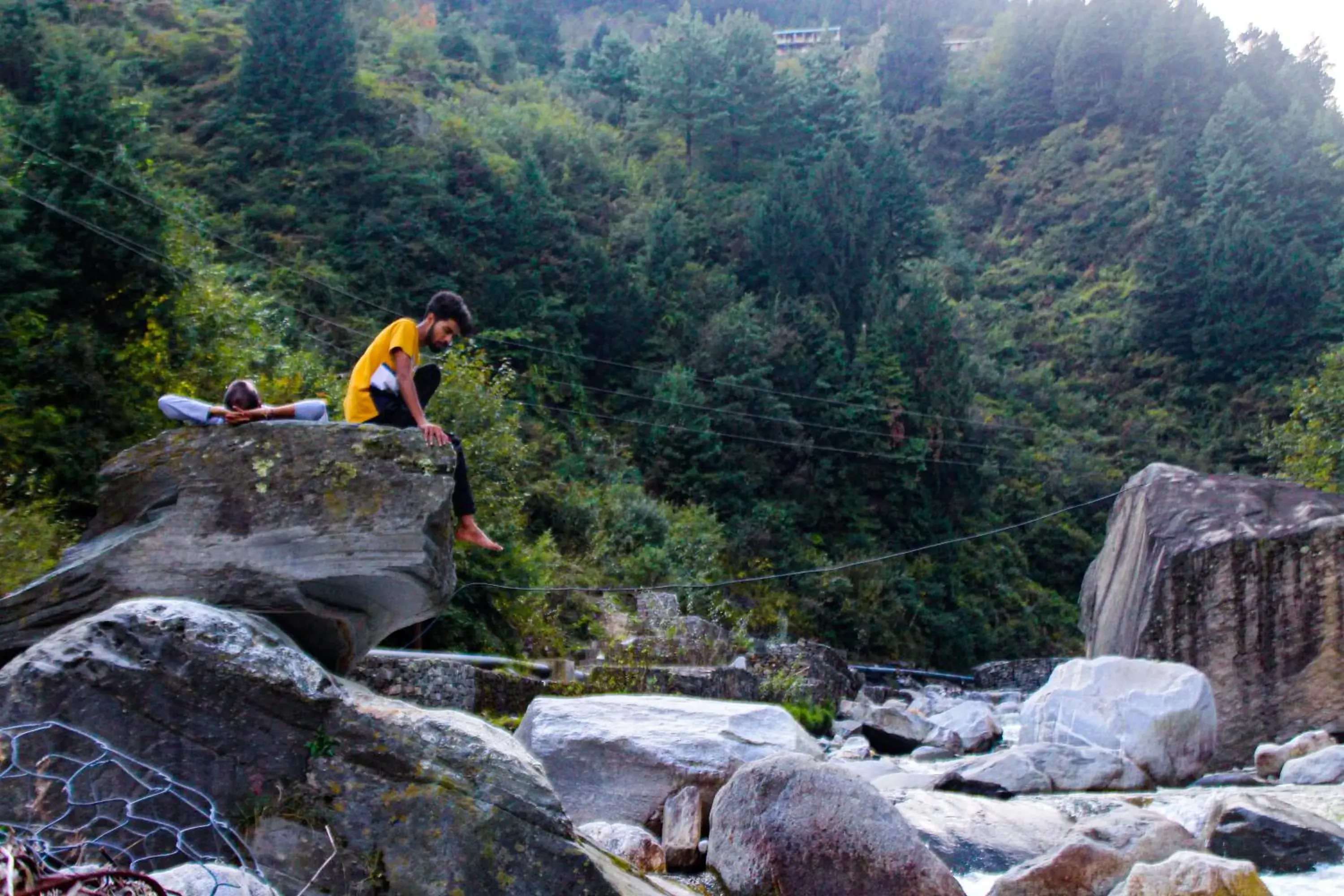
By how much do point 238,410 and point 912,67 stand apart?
3211 inches

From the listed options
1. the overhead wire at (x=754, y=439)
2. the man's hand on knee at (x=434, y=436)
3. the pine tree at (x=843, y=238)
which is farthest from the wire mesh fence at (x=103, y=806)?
the pine tree at (x=843, y=238)

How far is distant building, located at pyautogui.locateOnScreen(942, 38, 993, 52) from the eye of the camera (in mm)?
88000

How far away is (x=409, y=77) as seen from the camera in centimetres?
4691

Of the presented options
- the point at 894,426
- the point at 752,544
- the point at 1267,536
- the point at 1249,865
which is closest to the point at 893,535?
the point at 894,426

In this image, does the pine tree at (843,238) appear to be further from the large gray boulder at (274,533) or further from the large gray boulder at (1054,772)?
the large gray boulder at (274,533)

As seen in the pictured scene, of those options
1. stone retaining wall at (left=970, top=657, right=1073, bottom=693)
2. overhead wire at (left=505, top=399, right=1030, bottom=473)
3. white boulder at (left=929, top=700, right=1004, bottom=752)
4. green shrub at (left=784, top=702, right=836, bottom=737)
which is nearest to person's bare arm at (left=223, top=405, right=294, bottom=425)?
white boulder at (left=929, top=700, right=1004, bottom=752)

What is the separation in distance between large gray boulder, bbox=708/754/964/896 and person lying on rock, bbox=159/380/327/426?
2.98 meters

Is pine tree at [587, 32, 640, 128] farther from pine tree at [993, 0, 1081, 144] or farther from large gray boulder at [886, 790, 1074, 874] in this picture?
large gray boulder at [886, 790, 1074, 874]

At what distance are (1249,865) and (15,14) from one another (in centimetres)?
2675

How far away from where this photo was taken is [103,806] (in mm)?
4316

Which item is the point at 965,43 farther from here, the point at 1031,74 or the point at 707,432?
the point at 707,432

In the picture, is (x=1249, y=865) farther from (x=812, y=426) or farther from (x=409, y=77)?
(x=409, y=77)

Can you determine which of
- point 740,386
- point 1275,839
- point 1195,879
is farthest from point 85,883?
point 740,386

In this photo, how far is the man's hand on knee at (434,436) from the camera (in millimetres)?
5758
